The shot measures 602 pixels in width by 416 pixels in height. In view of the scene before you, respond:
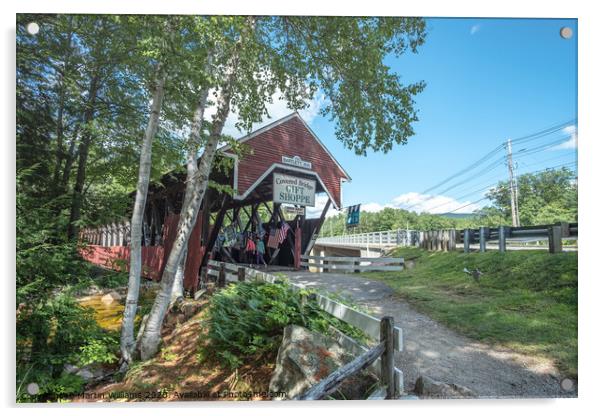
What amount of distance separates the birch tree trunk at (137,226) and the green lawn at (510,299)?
4154 mm

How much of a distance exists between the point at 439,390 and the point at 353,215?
2.23m

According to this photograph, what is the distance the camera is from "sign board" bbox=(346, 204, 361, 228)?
4.21 meters

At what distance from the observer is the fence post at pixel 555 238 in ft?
11.2

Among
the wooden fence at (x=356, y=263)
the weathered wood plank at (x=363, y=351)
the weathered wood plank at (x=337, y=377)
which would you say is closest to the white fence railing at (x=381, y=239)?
the wooden fence at (x=356, y=263)

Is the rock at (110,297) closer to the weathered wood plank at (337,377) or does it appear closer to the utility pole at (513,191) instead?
the weathered wood plank at (337,377)

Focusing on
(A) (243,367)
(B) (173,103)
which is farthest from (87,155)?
(A) (243,367)

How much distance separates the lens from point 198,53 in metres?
3.54

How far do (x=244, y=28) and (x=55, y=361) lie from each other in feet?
13.5

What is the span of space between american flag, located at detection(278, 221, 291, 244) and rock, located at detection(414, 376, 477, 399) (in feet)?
20.7

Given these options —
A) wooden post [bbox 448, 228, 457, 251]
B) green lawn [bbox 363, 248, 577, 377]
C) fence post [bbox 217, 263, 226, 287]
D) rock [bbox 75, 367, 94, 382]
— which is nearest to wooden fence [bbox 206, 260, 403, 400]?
green lawn [bbox 363, 248, 577, 377]

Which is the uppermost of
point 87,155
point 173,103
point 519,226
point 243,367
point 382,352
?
point 173,103

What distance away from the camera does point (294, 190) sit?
21.6 feet

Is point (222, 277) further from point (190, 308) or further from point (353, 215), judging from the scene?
point (353, 215)
